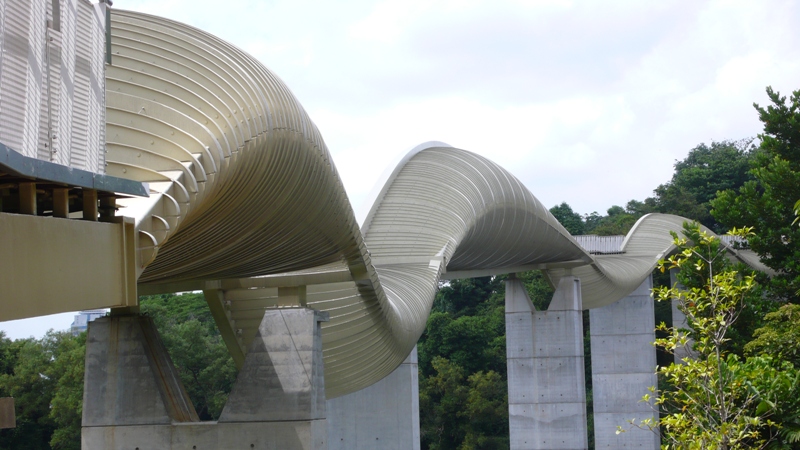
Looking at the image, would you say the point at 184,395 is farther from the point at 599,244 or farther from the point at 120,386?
the point at 599,244

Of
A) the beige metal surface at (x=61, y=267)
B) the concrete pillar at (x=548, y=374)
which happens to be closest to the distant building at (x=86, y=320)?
the beige metal surface at (x=61, y=267)

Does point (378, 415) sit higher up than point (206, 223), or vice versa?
point (206, 223)

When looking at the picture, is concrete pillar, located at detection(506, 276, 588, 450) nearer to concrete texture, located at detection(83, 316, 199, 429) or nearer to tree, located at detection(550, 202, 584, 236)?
concrete texture, located at detection(83, 316, 199, 429)

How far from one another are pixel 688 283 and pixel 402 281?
836cm

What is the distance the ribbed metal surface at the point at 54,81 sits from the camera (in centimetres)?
575

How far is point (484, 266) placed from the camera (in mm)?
32062

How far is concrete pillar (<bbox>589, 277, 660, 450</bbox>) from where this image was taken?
4059cm

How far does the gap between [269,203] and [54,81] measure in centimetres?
672

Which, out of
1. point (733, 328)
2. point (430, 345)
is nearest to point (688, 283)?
point (733, 328)

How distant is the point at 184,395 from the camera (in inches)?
620

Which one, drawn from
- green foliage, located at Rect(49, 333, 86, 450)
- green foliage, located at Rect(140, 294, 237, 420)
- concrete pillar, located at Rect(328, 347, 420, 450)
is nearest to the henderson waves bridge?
concrete pillar, located at Rect(328, 347, 420, 450)

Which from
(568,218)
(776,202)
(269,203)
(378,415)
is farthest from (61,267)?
(568,218)

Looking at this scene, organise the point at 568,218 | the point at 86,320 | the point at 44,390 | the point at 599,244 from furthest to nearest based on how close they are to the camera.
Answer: the point at 568,218, the point at 44,390, the point at 599,244, the point at 86,320

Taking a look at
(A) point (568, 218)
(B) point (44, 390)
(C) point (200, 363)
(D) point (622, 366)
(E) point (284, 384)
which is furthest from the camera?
(A) point (568, 218)
